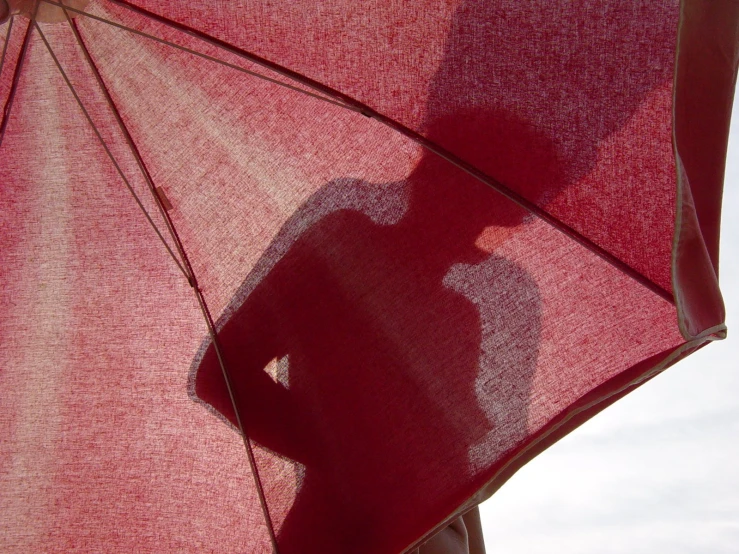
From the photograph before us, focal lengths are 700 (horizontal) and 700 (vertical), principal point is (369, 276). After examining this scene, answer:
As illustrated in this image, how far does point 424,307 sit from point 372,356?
18cm

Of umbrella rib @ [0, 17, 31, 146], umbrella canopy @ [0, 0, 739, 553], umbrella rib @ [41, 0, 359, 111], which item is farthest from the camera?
umbrella rib @ [0, 17, 31, 146]

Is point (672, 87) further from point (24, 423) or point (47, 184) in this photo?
point (24, 423)

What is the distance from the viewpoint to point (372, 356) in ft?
5.54

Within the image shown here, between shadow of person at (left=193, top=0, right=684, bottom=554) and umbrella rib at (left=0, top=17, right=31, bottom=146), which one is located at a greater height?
umbrella rib at (left=0, top=17, right=31, bottom=146)

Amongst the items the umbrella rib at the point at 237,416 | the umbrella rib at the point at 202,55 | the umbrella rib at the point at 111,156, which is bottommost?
the umbrella rib at the point at 237,416

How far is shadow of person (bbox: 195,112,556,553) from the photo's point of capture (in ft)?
5.24

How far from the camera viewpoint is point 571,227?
1481 mm

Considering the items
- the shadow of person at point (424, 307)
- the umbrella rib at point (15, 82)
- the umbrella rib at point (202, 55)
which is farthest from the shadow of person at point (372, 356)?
the umbrella rib at point (15, 82)

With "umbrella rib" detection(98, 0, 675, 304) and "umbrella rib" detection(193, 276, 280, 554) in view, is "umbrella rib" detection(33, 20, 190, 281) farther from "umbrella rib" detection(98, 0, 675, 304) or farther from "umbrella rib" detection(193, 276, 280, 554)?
"umbrella rib" detection(98, 0, 675, 304)

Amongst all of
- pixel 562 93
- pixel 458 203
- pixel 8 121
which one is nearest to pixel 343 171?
pixel 458 203

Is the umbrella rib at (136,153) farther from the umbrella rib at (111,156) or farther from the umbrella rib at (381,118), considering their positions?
the umbrella rib at (381,118)

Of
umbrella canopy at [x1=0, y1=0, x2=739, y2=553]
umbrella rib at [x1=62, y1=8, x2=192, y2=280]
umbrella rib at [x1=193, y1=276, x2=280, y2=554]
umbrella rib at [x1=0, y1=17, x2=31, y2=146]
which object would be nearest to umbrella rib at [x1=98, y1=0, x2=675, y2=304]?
umbrella canopy at [x1=0, y1=0, x2=739, y2=553]

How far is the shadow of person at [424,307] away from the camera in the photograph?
1421 mm

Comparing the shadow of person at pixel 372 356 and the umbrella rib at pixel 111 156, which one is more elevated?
the umbrella rib at pixel 111 156
